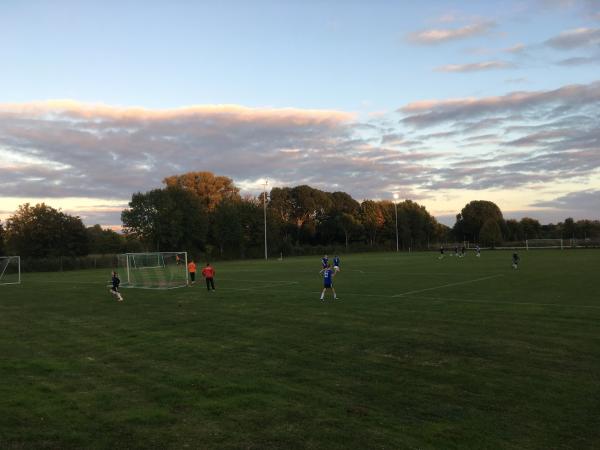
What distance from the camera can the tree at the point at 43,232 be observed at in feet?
244

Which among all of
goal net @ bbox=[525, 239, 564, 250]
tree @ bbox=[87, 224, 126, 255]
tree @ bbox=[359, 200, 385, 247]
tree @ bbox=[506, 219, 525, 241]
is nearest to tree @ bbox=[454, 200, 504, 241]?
tree @ bbox=[506, 219, 525, 241]

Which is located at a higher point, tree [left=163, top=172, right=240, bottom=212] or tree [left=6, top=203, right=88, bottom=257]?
tree [left=163, top=172, right=240, bottom=212]

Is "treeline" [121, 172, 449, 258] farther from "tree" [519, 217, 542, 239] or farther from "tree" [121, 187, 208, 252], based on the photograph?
"tree" [519, 217, 542, 239]

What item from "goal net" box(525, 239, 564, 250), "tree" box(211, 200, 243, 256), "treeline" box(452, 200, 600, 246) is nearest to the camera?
"tree" box(211, 200, 243, 256)

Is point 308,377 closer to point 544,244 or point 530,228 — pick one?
point 544,244

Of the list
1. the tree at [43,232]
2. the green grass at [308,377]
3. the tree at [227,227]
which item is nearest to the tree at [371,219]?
→ the tree at [227,227]

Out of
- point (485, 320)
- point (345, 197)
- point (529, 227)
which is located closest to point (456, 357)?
point (485, 320)

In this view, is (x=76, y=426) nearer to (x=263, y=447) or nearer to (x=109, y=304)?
(x=263, y=447)

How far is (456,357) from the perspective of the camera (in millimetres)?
11023

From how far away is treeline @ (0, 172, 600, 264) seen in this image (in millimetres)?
76000

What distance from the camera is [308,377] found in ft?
31.4

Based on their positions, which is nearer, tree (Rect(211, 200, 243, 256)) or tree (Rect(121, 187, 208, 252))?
tree (Rect(121, 187, 208, 252))

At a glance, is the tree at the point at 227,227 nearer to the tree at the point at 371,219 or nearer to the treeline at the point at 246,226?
the treeline at the point at 246,226

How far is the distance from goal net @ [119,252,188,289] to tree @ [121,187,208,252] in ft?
137
